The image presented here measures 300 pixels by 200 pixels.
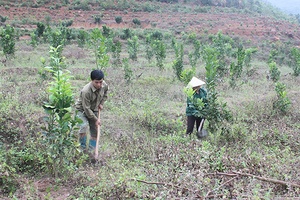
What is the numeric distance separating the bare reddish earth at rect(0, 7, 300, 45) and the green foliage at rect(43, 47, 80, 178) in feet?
92.1

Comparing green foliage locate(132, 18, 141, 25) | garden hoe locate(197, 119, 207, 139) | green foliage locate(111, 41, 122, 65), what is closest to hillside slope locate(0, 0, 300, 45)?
green foliage locate(132, 18, 141, 25)

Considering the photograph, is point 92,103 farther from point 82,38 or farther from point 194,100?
point 82,38

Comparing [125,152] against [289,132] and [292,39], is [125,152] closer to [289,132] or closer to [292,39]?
[289,132]

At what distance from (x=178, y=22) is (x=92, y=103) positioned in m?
33.8

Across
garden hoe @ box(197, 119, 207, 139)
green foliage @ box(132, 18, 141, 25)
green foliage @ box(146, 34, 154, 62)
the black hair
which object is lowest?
garden hoe @ box(197, 119, 207, 139)

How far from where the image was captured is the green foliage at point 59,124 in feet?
13.0

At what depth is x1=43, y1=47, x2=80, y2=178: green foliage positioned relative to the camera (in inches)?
156

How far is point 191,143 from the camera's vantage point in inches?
198

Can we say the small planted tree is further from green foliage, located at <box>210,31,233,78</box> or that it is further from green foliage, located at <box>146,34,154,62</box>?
green foliage, located at <box>146,34,154,62</box>

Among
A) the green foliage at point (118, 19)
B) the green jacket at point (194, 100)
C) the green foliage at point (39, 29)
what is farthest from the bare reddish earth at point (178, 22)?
the green jacket at point (194, 100)

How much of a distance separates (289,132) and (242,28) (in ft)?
106

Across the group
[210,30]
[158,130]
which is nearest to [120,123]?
[158,130]

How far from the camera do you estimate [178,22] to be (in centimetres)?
→ 3728

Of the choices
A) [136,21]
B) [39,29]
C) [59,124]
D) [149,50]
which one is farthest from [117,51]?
[136,21]
